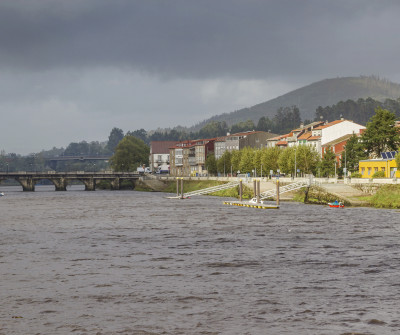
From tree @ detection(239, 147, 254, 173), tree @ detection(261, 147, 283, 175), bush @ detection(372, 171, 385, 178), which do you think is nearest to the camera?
bush @ detection(372, 171, 385, 178)

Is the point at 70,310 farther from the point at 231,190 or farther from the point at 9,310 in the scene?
the point at 231,190

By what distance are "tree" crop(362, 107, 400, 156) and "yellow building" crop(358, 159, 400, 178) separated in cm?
610

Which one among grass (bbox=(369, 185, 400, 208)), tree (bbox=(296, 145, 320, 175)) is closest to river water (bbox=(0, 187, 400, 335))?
grass (bbox=(369, 185, 400, 208))

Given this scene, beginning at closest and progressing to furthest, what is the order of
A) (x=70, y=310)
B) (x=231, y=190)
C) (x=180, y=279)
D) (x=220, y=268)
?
(x=70, y=310) → (x=180, y=279) → (x=220, y=268) → (x=231, y=190)

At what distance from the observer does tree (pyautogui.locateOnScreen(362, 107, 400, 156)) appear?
457 feet

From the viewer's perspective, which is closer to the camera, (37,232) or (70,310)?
(70,310)

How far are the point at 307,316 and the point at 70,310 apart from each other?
10420 mm

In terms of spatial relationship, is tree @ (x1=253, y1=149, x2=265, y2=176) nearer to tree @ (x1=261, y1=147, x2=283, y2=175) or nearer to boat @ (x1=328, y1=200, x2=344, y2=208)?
tree @ (x1=261, y1=147, x2=283, y2=175)

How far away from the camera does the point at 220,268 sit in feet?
138

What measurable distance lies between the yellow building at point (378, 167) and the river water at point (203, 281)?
58.3 m

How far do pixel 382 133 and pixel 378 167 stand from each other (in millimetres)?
11743

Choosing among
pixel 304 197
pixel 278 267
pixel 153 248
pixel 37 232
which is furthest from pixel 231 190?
pixel 278 267

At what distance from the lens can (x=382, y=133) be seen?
139500mm

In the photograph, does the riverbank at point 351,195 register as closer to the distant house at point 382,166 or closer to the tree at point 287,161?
the distant house at point 382,166
